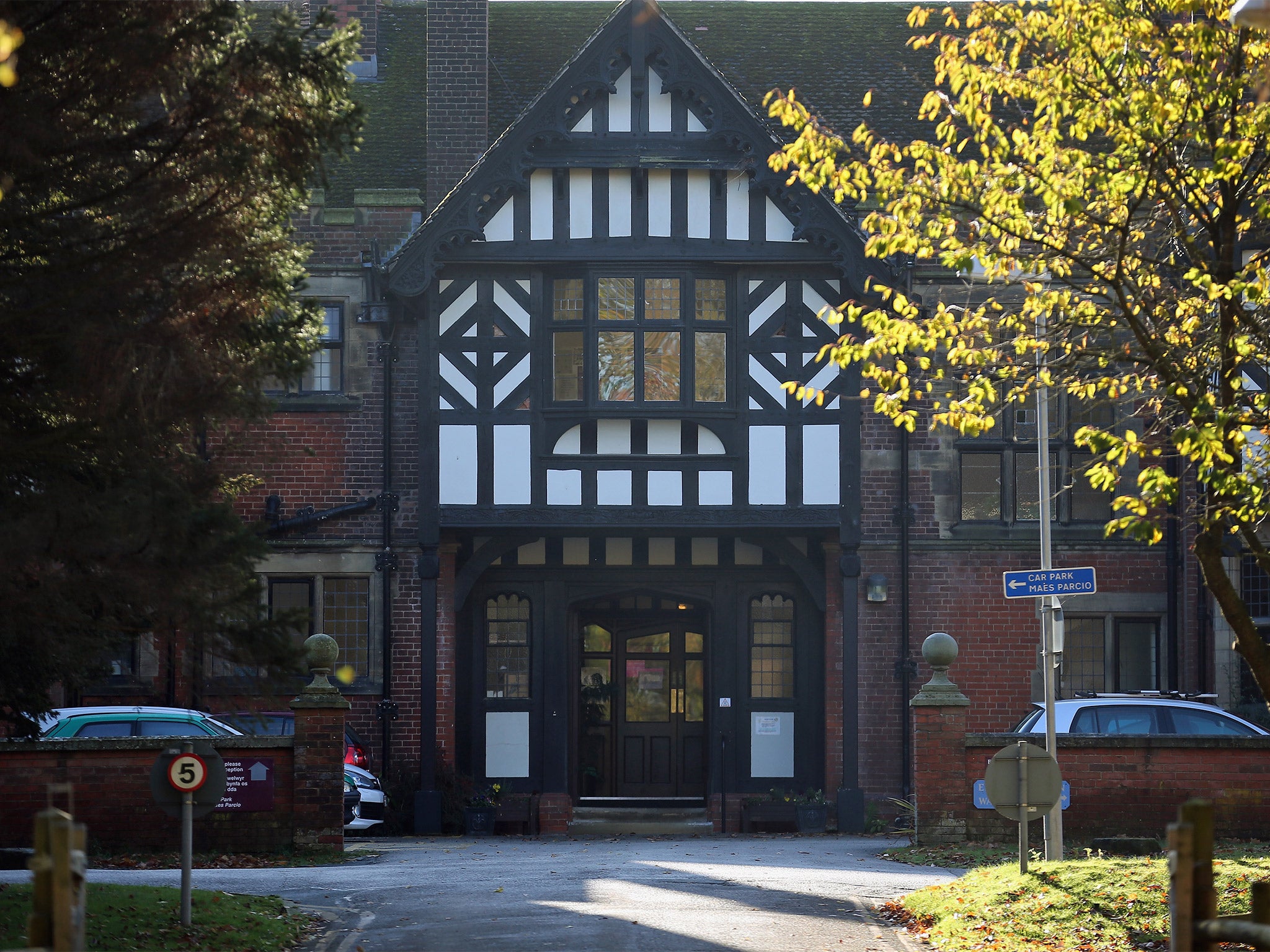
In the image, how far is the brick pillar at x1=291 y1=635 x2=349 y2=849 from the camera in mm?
16469

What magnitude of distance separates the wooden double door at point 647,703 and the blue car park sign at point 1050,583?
28.3ft

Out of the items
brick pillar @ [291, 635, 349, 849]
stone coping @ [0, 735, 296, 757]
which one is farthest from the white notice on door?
stone coping @ [0, 735, 296, 757]

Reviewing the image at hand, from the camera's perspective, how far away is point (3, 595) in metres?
9.01

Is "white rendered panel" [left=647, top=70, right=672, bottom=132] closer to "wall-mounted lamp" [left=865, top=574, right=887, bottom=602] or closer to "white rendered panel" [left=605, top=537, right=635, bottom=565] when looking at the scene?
"white rendered panel" [left=605, top=537, right=635, bottom=565]

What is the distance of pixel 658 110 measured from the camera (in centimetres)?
2061

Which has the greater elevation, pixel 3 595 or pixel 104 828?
pixel 3 595

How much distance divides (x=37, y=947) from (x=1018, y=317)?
8014 mm

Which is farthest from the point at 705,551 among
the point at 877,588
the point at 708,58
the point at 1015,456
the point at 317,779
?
the point at 708,58

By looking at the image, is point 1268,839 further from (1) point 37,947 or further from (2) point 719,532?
(1) point 37,947

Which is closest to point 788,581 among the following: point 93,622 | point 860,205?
point 860,205

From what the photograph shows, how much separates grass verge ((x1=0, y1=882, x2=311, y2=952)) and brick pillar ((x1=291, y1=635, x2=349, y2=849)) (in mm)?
4368

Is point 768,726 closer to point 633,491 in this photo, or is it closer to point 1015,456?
point 633,491

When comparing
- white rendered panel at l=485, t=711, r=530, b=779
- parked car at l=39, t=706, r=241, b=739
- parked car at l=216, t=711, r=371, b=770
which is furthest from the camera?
white rendered panel at l=485, t=711, r=530, b=779

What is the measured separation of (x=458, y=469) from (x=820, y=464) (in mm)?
4844
